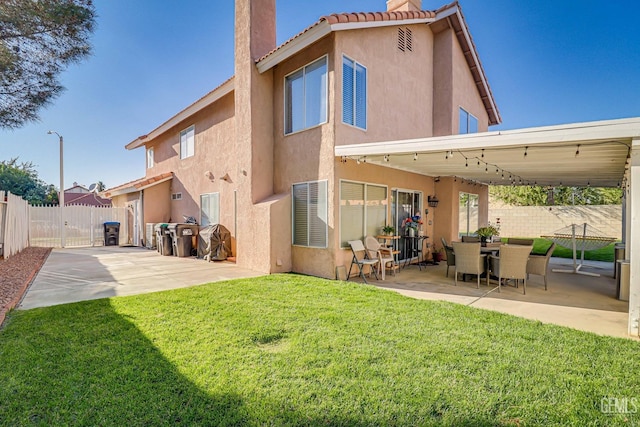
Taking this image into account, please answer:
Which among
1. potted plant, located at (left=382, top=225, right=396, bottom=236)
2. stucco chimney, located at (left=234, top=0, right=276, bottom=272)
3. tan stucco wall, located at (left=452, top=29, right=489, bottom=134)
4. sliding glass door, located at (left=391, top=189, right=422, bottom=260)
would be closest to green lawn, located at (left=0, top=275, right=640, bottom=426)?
potted plant, located at (left=382, top=225, right=396, bottom=236)

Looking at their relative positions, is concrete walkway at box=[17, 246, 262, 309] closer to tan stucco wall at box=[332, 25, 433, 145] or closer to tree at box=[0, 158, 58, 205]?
tan stucco wall at box=[332, 25, 433, 145]

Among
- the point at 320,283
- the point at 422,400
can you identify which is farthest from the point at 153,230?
the point at 422,400

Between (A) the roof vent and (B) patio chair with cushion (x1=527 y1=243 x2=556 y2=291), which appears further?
(A) the roof vent

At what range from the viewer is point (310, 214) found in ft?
31.4

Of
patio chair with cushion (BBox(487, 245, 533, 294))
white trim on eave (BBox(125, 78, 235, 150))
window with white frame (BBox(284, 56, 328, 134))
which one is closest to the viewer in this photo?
patio chair with cushion (BBox(487, 245, 533, 294))

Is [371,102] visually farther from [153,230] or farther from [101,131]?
[101,131]

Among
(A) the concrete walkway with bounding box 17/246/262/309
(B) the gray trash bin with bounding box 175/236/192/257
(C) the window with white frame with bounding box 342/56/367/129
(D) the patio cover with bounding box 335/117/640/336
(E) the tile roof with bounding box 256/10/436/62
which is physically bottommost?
(A) the concrete walkway with bounding box 17/246/262/309

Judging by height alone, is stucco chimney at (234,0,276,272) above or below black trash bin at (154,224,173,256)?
above

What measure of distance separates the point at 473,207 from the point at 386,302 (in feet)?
39.6

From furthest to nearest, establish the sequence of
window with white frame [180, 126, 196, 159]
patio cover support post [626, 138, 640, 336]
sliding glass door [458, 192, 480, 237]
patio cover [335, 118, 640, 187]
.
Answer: window with white frame [180, 126, 196, 159] < sliding glass door [458, 192, 480, 237] < patio cover [335, 118, 640, 187] < patio cover support post [626, 138, 640, 336]

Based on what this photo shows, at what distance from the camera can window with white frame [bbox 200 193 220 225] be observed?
46.6 ft

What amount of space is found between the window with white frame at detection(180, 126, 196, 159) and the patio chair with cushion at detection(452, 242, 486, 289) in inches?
543

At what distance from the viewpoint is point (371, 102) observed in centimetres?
1017

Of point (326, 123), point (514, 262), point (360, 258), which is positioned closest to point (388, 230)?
point (360, 258)
